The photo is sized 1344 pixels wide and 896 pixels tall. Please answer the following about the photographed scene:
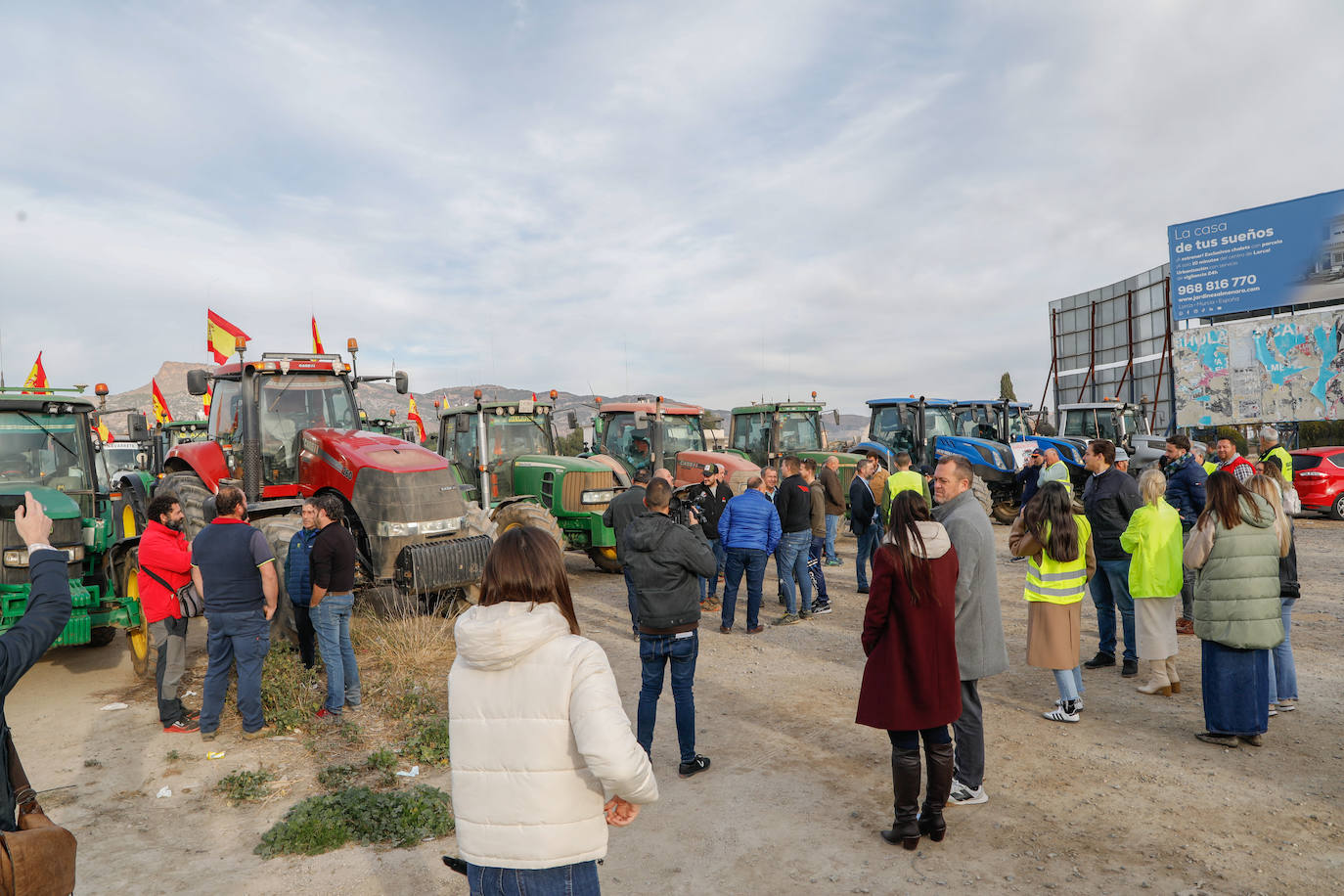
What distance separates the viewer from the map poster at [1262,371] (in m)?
21.5

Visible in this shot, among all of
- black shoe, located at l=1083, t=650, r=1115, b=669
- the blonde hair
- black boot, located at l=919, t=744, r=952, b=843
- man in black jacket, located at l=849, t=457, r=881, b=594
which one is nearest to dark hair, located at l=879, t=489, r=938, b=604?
black boot, located at l=919, t=744, r=952, b=843

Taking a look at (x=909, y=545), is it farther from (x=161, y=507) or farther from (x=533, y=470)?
(x=533, y=470)

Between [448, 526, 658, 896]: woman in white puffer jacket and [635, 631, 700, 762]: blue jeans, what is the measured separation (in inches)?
97.8

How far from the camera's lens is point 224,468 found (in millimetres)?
8055

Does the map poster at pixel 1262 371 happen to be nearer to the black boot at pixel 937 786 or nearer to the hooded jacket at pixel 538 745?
the black boot at pixel 937 786

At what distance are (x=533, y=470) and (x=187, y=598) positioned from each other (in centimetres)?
571

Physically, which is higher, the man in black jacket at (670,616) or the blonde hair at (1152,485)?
A: the blonde hair at (1152,485)

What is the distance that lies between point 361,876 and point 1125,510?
5.85m

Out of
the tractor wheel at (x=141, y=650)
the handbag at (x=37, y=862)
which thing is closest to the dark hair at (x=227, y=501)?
the tractor wheel at (x=141, y=650)

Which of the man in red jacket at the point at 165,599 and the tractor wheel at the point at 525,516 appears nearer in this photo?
the man in red jacket at the point at 165,599

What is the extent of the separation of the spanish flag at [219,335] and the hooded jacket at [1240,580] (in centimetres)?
889

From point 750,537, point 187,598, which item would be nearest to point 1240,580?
point 750,537

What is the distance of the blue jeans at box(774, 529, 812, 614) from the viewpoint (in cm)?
838

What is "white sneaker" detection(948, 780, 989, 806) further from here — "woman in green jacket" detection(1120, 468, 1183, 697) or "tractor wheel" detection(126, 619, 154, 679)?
"tractor wheel" detection(126, 619, 154, 679)
